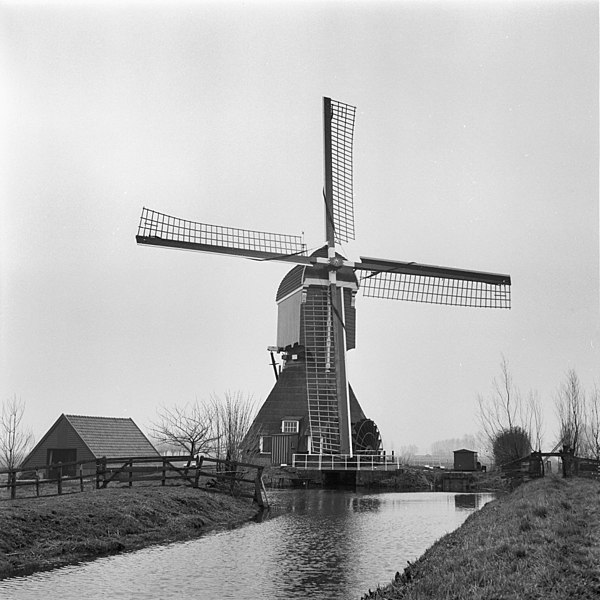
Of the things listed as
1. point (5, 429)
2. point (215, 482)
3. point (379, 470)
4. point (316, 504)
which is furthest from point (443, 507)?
point (5, 429)

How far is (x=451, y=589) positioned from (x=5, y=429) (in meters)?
37.5

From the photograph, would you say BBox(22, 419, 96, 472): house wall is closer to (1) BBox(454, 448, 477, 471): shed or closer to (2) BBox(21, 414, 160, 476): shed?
(2) BBox(21, 414, 160, 476): shed

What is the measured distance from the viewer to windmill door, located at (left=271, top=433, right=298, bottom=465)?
35344mm

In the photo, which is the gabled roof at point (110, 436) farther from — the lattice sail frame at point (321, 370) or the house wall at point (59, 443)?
the lattice sail frame at point (321, 370)

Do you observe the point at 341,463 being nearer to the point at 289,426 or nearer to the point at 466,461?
the point at 289,426

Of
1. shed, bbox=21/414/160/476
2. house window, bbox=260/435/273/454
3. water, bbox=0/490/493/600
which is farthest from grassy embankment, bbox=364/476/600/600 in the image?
house window, bbox=260/435/273/454

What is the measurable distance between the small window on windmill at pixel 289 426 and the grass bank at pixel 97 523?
53.7 ft

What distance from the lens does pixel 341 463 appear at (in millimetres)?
32125

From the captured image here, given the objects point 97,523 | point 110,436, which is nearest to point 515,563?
point 97,523

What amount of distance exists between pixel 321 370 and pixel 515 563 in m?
25.7

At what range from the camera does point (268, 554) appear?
1230 centimetres

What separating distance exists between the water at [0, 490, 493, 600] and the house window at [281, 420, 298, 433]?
55.1 feet

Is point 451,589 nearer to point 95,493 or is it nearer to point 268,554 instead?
point 268,554

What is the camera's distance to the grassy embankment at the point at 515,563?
729 centimetres
